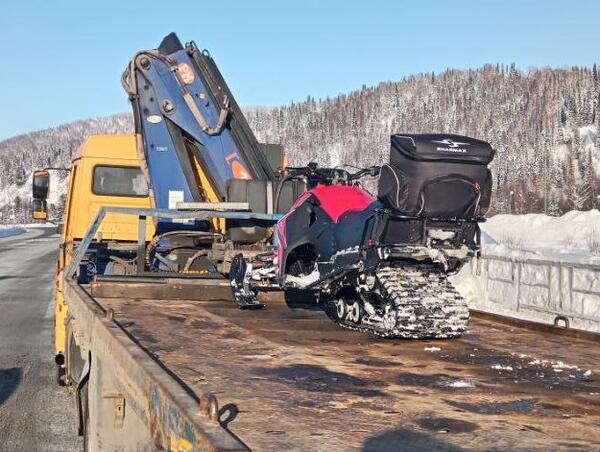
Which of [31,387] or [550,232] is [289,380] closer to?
[31,387]

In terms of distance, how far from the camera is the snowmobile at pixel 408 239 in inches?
184

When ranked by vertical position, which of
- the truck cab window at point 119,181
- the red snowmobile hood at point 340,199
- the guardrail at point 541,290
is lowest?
the guardrail at point 541,290

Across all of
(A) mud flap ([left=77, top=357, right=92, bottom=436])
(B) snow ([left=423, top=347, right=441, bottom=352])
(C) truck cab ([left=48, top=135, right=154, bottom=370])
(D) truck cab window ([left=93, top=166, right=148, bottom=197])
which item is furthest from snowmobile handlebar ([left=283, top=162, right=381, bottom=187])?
(A) mud flap ([left=77, top=357, right=92, bottom=436])

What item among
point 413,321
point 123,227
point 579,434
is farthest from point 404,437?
point 123,227

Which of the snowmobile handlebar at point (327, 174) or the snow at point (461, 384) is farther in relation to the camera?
the snowmobile handlebar at point (327, 174)

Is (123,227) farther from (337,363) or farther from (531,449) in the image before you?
(531,449)

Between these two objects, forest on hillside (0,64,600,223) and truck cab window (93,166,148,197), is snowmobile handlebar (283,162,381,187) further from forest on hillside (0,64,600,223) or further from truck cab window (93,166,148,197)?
forest on hillside (0,64,600,223)

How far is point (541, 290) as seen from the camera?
37.7ft

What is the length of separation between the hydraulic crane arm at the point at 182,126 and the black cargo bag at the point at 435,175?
140 inches

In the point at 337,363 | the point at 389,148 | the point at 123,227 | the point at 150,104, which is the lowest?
the point at 337,363

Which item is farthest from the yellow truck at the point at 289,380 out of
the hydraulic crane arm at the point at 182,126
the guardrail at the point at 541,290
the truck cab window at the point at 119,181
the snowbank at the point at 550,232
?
the snowbank at the point at 550,232

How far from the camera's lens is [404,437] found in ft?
8.45

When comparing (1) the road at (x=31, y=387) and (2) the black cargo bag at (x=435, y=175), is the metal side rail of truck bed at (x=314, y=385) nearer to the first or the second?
(2) the black cargo bag at (x=435, y=175)

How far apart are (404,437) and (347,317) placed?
116 inches
